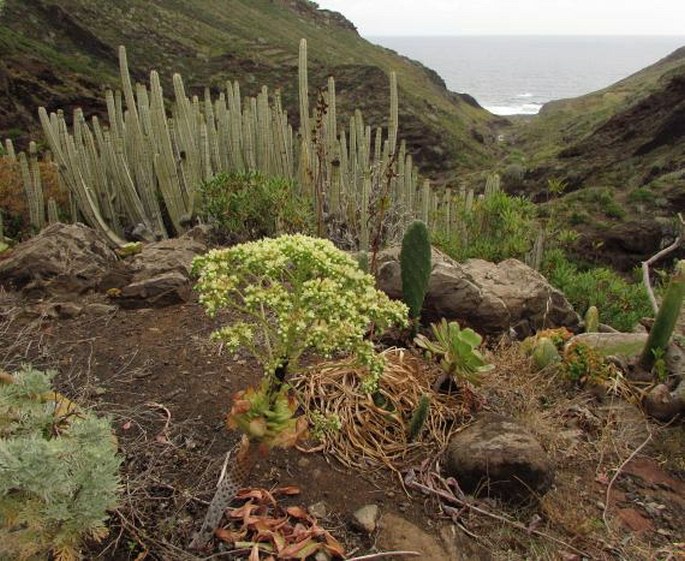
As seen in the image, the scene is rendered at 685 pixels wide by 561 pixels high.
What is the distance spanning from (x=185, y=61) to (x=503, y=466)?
112 feet

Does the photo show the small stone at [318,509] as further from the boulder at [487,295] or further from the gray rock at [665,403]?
the gray rock at [665,403]

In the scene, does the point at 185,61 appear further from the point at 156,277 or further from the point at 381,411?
the point at 381,411

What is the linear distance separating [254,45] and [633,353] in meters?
38.6

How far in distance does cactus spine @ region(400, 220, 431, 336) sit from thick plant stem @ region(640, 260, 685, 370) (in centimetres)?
174

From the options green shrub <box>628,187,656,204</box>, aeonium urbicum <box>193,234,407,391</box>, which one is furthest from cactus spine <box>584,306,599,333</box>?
green shrub <box>628,187,656,204</box>

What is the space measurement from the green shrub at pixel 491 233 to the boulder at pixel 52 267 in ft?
12.7

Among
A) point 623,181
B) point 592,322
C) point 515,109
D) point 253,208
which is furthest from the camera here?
point 515,109

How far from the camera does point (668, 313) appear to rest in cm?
429

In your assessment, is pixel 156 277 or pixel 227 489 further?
pixel 156 277

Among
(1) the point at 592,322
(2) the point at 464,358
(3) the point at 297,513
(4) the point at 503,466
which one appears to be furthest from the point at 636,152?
(3) the point at 297,513

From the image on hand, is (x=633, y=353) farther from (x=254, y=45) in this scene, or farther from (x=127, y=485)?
(x=254, y=45)

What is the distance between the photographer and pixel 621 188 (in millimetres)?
18656

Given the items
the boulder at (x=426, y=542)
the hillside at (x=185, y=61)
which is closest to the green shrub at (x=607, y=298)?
the boulder at (x=426, y=542)

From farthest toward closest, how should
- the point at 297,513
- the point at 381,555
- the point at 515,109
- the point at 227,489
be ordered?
the point at 515,109
the point at 297,513
the point at 381,555
the point at 227,489
